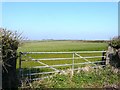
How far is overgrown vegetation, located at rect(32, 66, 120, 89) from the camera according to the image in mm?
12510

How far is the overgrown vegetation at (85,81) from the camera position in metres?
12.5

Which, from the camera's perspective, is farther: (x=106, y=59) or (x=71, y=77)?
(x=106, y=59)

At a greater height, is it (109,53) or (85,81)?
(109,53)

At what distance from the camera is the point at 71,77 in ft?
45.4

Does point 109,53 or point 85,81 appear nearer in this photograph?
point 85,81

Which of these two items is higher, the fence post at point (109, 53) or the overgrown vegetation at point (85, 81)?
the fence post at point (109, 53)

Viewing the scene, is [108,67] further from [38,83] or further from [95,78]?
[38,83]

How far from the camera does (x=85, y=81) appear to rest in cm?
1365

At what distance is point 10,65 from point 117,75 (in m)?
6.95

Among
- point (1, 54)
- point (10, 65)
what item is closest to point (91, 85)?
point (10, 65)

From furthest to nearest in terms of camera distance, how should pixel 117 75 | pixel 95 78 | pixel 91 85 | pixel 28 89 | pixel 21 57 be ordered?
pixel 117 75 → pixel 95 78 → pixel 91 85 → pixel 21 57 → pixel 28 89

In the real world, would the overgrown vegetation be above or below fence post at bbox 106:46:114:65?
below

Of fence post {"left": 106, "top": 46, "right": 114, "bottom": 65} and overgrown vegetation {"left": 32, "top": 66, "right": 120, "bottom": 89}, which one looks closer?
overgrown vegetation {"left": 32, "top": 66, "right": 120, "bottom": 89}

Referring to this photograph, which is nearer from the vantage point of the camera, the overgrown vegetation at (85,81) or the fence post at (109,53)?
the overgrown vegetation at (85,81)
